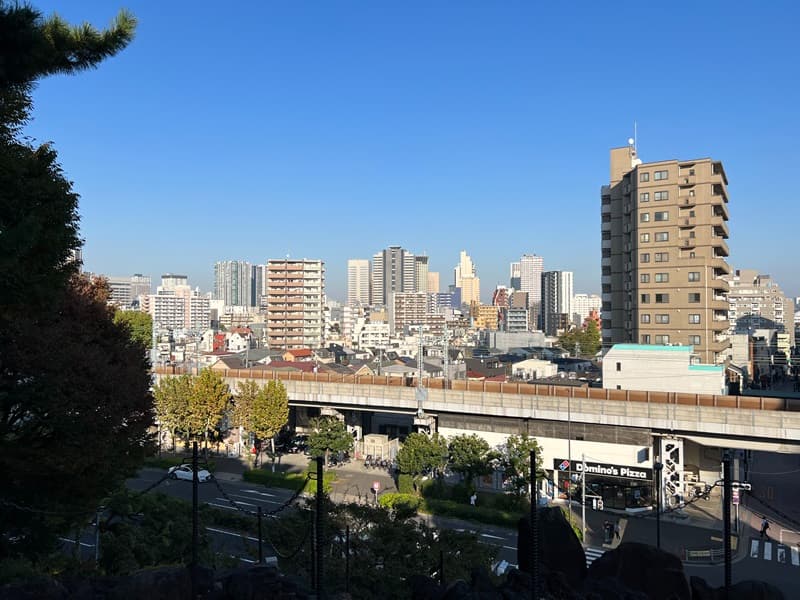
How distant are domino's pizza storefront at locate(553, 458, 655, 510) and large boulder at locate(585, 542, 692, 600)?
18.5 metres

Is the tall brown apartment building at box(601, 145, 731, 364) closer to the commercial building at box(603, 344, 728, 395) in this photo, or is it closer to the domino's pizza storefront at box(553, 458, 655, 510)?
the commercial building at box(603, 344, 728, 395)

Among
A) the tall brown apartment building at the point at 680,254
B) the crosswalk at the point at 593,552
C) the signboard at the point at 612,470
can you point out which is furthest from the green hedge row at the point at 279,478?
the tall brown apartment building at the point at 680,254

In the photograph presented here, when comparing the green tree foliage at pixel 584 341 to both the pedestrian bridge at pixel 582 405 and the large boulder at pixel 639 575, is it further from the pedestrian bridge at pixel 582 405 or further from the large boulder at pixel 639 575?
the large boulder at pixel 639 575

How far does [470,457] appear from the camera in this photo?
1177 inches

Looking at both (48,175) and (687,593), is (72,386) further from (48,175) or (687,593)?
(687,593)

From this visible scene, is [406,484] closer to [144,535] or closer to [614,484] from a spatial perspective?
[614,484]

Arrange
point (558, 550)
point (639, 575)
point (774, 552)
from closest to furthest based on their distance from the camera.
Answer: point (639, 575)
point (558, 550)
point (774, 552)

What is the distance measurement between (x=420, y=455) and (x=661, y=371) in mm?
15976

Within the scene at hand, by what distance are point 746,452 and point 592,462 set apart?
15.7 metres

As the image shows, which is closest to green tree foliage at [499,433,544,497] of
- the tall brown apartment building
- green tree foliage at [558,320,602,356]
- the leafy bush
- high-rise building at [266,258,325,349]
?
the leafy bush

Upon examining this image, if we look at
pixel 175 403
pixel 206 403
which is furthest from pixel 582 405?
pixel 175 403

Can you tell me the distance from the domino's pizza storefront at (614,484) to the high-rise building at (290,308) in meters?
70.1

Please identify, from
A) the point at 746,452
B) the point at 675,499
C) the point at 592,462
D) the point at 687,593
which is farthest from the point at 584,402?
the point at 687,593

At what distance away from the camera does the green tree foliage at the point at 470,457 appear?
29.9m
